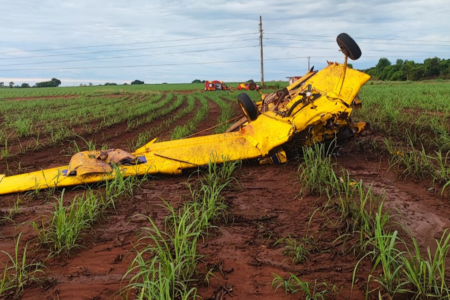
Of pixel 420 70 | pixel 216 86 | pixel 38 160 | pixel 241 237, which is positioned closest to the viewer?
pixel 241 237

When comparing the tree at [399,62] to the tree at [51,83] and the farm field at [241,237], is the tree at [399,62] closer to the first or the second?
the farm field at [241,237]

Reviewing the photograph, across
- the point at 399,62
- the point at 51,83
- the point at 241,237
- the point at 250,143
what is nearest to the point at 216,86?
the point at 250,143

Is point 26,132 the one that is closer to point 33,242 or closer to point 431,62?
point 33,242

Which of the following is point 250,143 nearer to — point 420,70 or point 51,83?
point 420,70

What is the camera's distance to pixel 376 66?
193 feet

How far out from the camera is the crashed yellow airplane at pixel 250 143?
376cm

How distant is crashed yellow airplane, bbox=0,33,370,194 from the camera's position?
3760 mm

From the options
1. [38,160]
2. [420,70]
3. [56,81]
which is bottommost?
[38,160]

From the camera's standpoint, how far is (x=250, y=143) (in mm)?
4379

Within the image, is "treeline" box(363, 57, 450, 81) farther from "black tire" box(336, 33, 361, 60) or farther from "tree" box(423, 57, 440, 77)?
"black tire" box(336, 33, 361, 60)

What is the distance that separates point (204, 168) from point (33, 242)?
203 centimetres


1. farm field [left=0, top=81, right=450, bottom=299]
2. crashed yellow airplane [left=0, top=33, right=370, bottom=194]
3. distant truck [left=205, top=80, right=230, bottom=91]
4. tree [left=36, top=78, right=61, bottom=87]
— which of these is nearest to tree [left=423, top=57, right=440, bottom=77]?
distant truck [left=205, top=80, right=230, bottom=91]

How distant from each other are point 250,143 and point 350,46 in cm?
180

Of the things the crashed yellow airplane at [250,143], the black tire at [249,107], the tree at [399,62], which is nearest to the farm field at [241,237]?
the crashed yellow airplane at [250,143]
